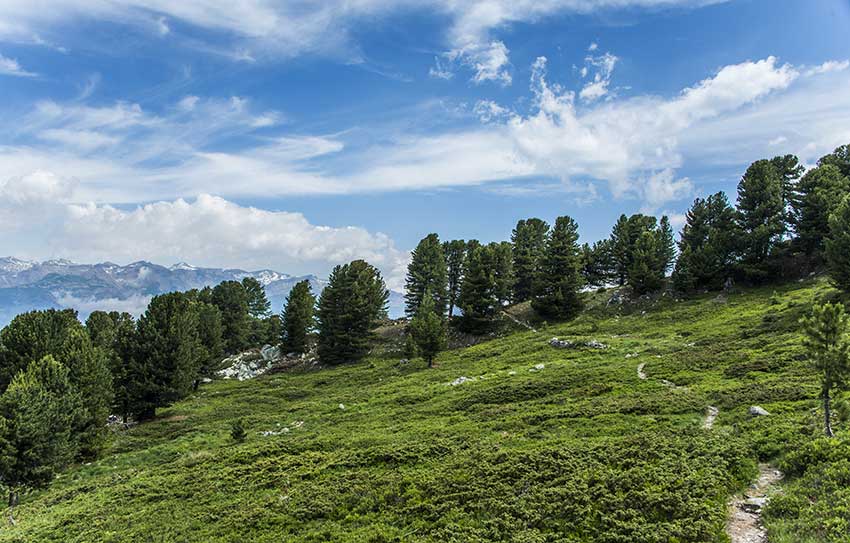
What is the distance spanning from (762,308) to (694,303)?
1194 cm

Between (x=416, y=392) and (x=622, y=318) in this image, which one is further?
(x=622, y=318)

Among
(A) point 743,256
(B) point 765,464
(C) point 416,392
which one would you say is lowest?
(C) point 416,392

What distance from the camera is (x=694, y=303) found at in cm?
6103

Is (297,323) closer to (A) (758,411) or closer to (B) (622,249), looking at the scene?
(B) (622,249)

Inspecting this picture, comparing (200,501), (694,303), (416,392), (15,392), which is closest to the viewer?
(200,501)

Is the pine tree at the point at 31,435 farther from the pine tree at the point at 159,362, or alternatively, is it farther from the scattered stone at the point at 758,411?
the scattered stone at the point at 758,411

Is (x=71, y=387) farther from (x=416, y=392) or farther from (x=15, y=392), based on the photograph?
(x=416, y=392)

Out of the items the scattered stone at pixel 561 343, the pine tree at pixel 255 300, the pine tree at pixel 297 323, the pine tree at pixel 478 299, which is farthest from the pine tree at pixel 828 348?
the pine tree at pixel 255 300

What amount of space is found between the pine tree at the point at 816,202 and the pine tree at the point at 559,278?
2990cm

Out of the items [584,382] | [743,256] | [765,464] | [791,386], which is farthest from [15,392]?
[743,256]

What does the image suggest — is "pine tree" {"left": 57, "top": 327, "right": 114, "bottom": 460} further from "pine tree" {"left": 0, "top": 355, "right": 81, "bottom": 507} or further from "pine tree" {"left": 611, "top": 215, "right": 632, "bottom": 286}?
"pine tree" {"left": 611, "top": 215, "right": 632, "bottom": 286}

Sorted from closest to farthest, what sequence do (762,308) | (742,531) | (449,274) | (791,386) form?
(742,531) < (791,386) < (762,308) < (449,274)

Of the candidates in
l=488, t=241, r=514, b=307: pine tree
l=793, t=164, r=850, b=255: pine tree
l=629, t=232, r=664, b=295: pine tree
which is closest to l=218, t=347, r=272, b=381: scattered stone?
l=488, t=241, r=514, b=307: pine tree

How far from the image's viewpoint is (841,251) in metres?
44.2
